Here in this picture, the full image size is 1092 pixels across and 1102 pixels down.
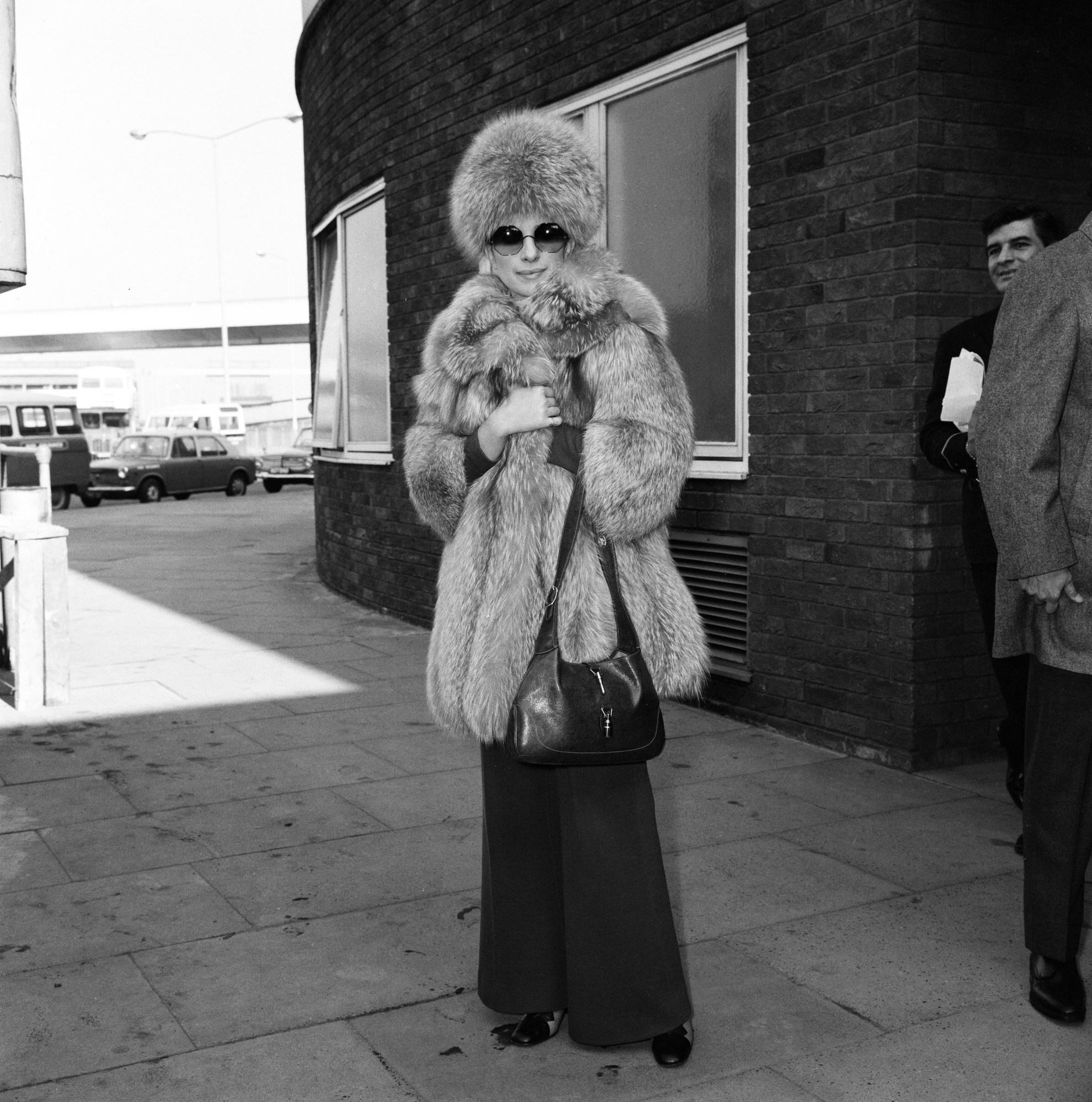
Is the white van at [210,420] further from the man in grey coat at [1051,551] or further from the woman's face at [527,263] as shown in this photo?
the man in grey coat at [1051,551]

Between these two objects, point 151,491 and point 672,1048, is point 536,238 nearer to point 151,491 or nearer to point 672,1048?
point 672,1048

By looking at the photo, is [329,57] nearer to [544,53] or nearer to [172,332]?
[544,53]

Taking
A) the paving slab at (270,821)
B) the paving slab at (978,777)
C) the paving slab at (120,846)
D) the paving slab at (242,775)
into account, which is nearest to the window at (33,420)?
the paving slab at (242,775)

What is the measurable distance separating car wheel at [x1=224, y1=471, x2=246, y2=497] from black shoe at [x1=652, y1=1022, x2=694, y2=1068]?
29.2 m

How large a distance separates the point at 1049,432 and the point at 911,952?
1488 millimetres

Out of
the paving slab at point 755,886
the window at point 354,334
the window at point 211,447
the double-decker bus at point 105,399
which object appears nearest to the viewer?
the paving slab at point 755,886

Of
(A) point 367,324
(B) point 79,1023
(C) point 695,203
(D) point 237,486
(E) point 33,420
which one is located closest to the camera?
(B) point 79,1023

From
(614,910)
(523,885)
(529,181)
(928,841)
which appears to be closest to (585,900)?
(614,910)

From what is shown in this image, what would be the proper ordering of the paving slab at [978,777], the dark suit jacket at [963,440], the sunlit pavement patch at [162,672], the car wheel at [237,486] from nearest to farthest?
1. the dark suit jacket at [963,440]
2. the paving slab at [978,777]
3. the sunlit pavement patch at [162,672]
4. the car wheel at [237,486]

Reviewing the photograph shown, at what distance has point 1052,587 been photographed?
3.21 metres

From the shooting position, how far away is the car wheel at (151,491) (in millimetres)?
29422

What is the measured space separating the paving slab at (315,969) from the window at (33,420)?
28.2 meters

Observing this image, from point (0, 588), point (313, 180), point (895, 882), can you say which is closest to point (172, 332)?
point (313, 180)

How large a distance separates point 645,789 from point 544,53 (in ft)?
18.7
